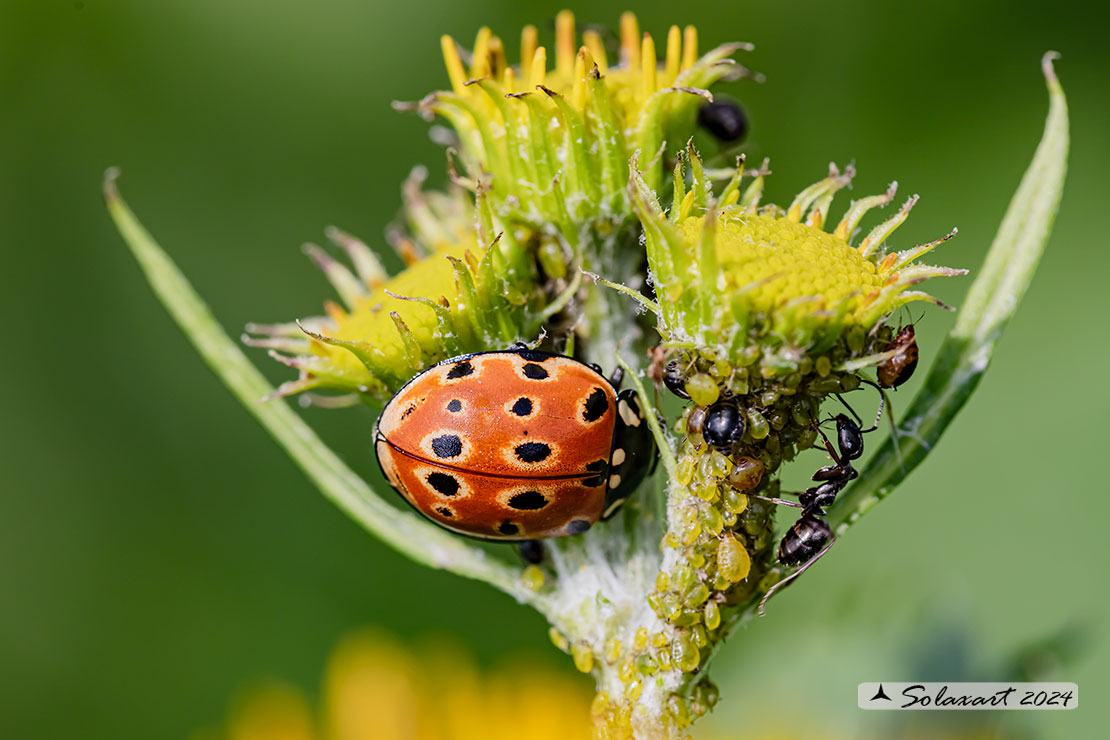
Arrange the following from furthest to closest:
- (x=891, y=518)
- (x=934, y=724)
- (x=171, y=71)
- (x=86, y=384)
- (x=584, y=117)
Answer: (x=171, y=71)
(x=86, y=384)
(x=891, y=518)
(x=934, y=724)
(x=584, y=117)

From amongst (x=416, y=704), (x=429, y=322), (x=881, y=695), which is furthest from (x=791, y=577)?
(x=416, y=704)

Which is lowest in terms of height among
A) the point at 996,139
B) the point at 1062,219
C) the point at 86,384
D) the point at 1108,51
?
the point at 86,384

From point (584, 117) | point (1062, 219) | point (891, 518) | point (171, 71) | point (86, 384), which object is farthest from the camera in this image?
point (171, 71)

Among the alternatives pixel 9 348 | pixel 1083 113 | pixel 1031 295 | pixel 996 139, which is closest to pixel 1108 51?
pixel 1083 113

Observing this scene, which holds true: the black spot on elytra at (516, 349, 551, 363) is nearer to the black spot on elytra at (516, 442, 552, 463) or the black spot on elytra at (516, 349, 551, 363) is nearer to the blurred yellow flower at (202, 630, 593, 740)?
the black spot on elytra at (516, 442, 552, 463)

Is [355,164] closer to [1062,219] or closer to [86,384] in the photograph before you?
[86,384]

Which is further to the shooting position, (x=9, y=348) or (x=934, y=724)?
(x=9, y=348)

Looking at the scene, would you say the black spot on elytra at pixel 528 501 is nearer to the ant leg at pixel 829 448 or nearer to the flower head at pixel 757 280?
the flower head at pixel 757 280

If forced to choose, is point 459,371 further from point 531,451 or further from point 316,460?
point 316,460

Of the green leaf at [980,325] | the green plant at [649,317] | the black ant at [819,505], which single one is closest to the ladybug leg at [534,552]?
the green plant at [649,317]
